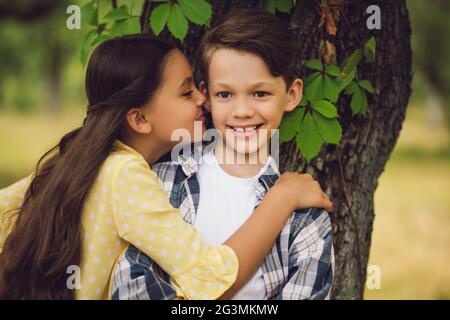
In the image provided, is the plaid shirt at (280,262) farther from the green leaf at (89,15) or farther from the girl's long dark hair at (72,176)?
the green leaf at (89,15)

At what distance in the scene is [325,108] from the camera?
7.61ft

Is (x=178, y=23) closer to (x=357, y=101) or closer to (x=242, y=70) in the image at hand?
(x=242, y=70)

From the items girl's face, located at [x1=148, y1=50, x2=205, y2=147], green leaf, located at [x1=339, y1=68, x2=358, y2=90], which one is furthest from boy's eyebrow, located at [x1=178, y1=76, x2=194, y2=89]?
green leaf, located at [x1=339, y1=68, x2=358, y2=90]

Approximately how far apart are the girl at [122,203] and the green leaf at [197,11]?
0.16 metres

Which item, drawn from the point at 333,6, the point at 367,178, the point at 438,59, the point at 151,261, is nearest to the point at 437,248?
the point at 367,178

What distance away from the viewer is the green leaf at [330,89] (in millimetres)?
2392

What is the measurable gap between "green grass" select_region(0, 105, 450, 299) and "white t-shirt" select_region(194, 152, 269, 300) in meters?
1.08

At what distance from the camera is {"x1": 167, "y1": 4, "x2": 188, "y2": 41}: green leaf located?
2.29 metres

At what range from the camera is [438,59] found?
40.7ft

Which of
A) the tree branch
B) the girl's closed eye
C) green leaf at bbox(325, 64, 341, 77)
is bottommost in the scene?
the tree branch

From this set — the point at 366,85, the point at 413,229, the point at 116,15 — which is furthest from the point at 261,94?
the point at 413,229

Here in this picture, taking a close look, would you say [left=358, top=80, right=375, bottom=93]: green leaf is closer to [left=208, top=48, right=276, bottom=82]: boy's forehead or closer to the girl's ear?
[left=208, top=48, right=276, bottom=82]: boy's forehead

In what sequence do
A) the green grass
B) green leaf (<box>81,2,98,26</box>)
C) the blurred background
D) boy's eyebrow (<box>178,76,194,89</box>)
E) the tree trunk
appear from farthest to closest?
the blurred background < the green grass < green leaf (<box>81,2,98,26</box>) < the tree trunk < boy's eyebrow (<box>178,76,194,89</box>)
